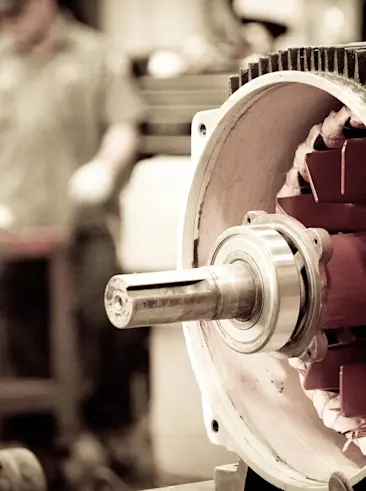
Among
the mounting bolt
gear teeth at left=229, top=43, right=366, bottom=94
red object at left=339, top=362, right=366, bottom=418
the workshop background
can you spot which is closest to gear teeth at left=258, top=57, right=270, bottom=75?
gear teeth at left=229, top=43, right=366, bottom=94

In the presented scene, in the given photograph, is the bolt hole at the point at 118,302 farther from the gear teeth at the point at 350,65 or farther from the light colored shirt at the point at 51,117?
the light colored shirt at the point at 51,117

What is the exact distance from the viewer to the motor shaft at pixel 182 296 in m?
0.57

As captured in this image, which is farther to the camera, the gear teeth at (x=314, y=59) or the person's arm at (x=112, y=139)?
the person's arm at (x=112, y=139)

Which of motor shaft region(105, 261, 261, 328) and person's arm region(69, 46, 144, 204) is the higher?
person's arm region(69, 46, 144, 204)

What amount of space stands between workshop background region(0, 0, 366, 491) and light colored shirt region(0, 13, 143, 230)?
13 centimetres

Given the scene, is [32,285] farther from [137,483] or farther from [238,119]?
[238,119]

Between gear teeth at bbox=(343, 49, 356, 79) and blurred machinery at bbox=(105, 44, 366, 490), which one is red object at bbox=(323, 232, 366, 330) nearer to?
blurred machinery at bbox=(105, 44, 366, 490)

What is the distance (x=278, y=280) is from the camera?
1.91 feet

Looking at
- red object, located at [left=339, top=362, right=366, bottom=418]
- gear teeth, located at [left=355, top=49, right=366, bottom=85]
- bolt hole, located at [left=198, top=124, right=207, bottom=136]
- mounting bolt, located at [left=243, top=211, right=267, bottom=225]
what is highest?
gear teeth, located at [left=355, top=49, right=366, bottom=85]

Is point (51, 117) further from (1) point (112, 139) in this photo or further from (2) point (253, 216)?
(2) point (253, 216)

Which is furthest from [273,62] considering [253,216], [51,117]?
[51,117]

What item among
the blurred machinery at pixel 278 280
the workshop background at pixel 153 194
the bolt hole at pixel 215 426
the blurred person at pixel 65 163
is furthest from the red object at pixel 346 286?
the blurred person at pixel 65 163

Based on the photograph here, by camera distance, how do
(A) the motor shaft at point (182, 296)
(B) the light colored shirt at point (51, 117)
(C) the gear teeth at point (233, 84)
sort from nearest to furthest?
(A) the motor shaft at point (182, 296), (C) the gear teeth at point (233, 84), (B) the light colored shirt at point (51, 117)

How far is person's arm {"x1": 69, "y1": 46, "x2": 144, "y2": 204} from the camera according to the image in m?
2.45
